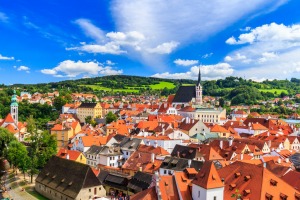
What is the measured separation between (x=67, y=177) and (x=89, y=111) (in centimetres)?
7773

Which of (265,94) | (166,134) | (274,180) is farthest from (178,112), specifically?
(265,94)

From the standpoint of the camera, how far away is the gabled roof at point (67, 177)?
121 ft

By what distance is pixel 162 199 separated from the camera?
2853cm

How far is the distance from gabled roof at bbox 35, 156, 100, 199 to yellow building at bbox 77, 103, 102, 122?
71.5 meters

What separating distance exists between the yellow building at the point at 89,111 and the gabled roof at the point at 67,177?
71501mm

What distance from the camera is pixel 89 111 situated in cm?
11600

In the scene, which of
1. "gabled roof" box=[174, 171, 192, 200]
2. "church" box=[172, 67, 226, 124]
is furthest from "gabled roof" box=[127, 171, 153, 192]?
"church" box=[172, 67, 226, 124]

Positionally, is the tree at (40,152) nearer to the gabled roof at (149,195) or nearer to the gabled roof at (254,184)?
the gabled roof at (149,195)

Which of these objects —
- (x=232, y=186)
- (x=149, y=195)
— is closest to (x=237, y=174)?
(x=232, y=186)

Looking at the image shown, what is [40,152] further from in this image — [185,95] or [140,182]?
[185,95]

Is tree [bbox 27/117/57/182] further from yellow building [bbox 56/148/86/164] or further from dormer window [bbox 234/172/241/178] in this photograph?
dormer window [bbox 234/172/241/178]

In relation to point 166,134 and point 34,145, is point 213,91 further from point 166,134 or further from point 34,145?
point 34,145

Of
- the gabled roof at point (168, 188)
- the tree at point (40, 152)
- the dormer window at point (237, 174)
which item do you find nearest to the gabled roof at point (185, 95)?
the tree at point (40, 152)

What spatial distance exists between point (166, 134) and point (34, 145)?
81.9ft
